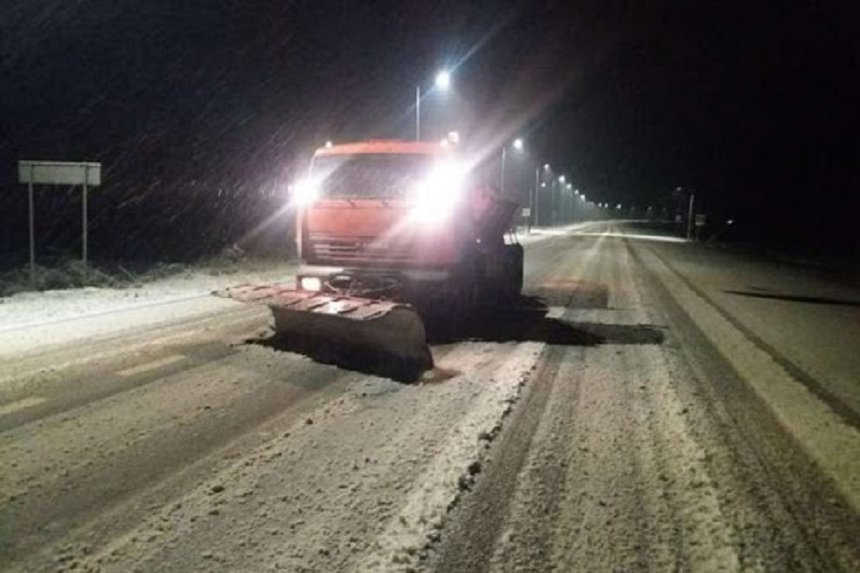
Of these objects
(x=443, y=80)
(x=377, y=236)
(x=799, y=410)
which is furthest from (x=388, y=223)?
(x=443, y=80)

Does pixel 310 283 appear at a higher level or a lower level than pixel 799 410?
higher

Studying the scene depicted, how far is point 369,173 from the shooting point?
34.4ft

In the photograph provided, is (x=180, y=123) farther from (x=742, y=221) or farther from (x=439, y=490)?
(x=742, y=221)

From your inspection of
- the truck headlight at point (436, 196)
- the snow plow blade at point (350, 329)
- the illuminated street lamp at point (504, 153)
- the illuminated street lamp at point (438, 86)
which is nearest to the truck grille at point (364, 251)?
the truck headlight at point (436, 196)

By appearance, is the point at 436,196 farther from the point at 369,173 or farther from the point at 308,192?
the point at 308,192

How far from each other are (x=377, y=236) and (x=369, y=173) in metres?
0.97

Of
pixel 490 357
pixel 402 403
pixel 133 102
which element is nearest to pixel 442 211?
pixel 490 357

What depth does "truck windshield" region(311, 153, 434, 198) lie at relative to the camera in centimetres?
1025

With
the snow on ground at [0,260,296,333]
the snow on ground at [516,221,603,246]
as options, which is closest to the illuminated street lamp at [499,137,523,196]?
the snow on ground at [516,221,603,246]

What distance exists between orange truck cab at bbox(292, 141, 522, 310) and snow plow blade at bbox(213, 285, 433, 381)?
933 mm

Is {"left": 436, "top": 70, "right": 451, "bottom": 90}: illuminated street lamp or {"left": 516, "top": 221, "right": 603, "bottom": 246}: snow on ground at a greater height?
{"left": 436, "top": 70, "right": 451, "bottom": 90}: illuminated street lamp

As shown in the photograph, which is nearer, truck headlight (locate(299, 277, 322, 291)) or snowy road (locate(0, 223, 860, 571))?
snowy road (locate(0, 223, 860, 571))

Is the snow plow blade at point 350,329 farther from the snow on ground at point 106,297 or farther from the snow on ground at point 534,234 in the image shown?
the snow on ground at point 534,234

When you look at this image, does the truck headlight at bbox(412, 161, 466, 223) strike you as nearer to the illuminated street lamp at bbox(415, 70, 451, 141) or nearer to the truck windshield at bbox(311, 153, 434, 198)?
the truck windshield at bbox(311, 153, 434, 198)
